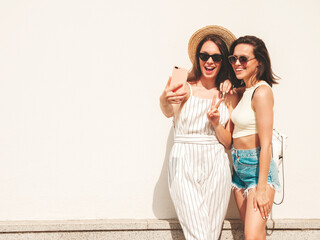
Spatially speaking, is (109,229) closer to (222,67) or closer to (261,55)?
(222,67)

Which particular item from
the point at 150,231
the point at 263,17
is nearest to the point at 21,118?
the point at 150,231

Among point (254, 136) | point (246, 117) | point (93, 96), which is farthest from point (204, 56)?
point (93, 96)

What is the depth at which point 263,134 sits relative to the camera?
8.66 feet

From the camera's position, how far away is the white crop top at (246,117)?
9.04ft

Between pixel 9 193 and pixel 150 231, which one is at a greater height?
pixel 9 193

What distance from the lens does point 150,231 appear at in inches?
138

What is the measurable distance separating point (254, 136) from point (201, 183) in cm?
61

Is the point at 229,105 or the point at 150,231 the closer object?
the point at 229,105

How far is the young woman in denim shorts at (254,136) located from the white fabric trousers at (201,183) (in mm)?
167

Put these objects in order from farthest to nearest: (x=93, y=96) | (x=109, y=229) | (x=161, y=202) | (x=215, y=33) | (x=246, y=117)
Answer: (x=161, y=202)
(x=93, y=96)
(x=109, y=229)
(x=215, y=33)
(x=246, y=117)

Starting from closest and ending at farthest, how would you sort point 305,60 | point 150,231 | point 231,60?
point 231,60 → point 150,231 → point 305,60

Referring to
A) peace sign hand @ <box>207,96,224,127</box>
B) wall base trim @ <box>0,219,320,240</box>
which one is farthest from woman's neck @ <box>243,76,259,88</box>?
wall base trim @ <box>0,219,320,240</box>

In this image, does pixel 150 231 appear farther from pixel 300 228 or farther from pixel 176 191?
pixel 300 228

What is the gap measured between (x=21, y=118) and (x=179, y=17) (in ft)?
6.44
